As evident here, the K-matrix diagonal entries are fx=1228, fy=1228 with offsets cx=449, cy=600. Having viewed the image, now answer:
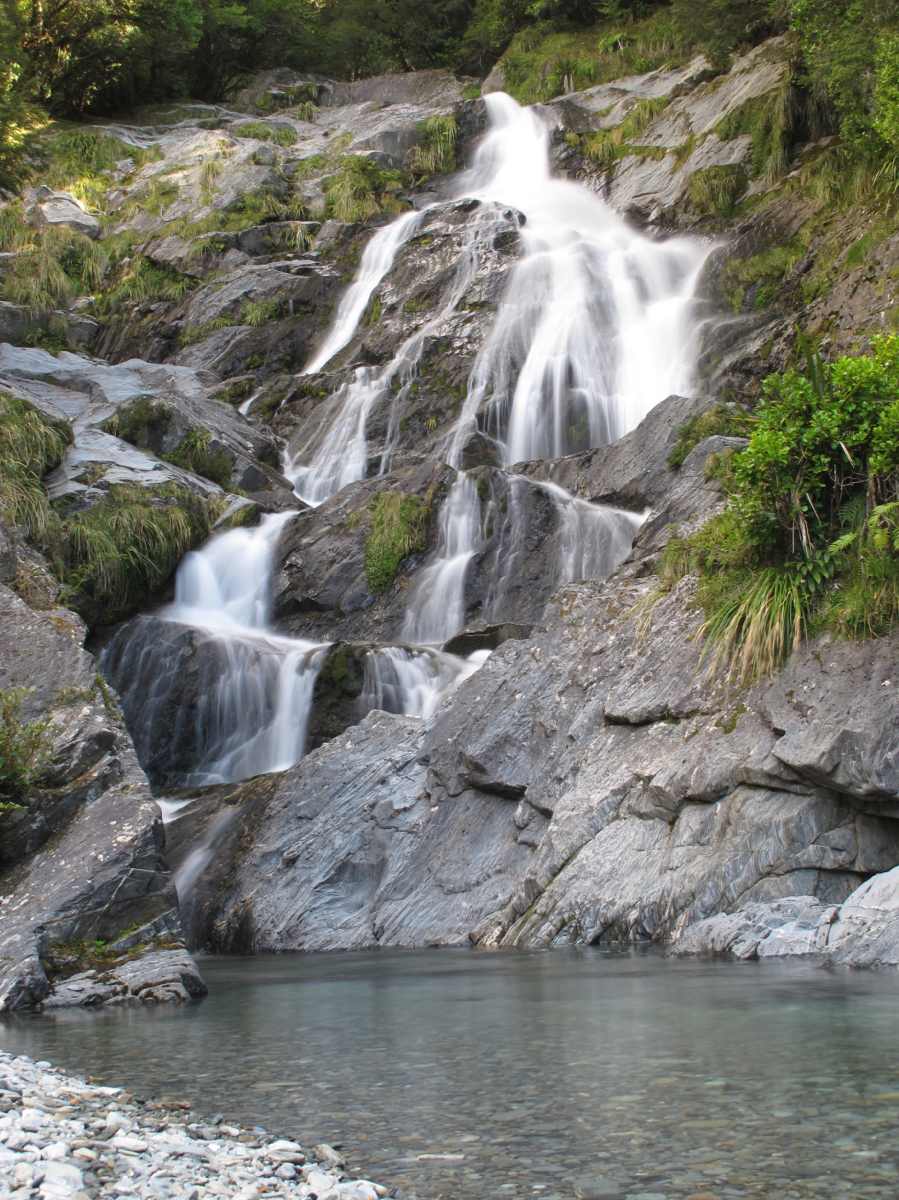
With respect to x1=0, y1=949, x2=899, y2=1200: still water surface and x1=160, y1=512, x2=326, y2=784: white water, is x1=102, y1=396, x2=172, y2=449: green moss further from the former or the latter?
x1=0, y1=949, x2=899, y2=1200: still water surface

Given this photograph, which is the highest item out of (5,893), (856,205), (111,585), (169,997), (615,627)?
(856,205)

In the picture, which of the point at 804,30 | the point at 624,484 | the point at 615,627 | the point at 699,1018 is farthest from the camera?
the point at 804,30

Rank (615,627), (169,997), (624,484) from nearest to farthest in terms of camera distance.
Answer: (169,997) → (615,627) → (624,484)

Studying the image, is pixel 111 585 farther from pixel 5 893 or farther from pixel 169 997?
pixel 169 997

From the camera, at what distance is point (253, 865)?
1273 cm

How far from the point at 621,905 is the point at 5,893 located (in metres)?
4.84

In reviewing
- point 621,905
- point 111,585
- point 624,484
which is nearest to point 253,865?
point 621,905

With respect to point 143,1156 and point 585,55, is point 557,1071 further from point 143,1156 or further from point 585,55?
point 585,55

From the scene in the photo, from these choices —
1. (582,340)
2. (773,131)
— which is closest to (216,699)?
(582,340)

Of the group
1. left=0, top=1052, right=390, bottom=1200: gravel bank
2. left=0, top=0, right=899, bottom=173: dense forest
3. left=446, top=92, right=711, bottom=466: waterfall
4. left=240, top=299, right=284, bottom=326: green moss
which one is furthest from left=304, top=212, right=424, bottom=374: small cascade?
left=0, top=1052, right=390, bottom=1200: gravel bank

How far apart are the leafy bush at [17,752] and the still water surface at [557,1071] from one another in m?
2.35

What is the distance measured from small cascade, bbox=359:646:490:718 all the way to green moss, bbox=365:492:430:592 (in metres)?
2.82

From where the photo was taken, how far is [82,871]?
947 centimetres

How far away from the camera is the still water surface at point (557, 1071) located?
393 centimetres
